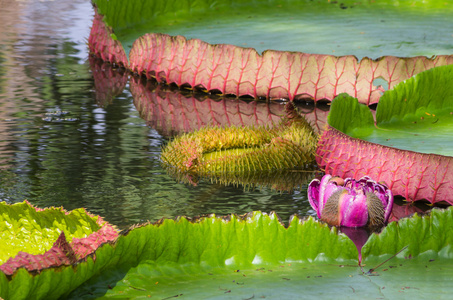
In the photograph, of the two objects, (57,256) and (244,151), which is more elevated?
(57,256)

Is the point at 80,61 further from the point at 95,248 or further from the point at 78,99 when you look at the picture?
the point at 95,248

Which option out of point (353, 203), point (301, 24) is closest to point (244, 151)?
point (353, 203)

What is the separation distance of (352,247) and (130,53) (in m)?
3.65

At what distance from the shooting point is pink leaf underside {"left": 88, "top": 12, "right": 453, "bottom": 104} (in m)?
4.25

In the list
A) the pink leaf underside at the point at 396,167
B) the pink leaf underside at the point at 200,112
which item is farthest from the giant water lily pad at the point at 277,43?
the pink leaf underside at the point at 396,167

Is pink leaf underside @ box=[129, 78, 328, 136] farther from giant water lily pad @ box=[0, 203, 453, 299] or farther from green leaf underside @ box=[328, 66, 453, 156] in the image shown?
giant water lily pad @ box=[0, 203, 453, 299]

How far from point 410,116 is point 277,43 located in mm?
1711

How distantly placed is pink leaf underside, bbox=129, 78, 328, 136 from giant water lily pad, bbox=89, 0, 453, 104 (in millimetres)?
137

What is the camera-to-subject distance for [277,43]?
4.96m

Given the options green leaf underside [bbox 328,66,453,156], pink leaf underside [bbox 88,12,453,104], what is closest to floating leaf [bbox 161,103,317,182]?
green leaf underside [bbox 328,66,453,156]

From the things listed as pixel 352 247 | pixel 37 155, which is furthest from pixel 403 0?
pixel 352 247

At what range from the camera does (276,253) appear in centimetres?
182

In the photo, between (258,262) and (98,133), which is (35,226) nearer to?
(258,262)

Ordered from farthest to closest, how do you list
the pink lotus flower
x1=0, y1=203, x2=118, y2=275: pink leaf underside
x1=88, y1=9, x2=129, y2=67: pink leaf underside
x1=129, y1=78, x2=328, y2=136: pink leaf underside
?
x1=88, y1=9, x2=129, y2=67: pink leaf underside
x1=129, y1=78, x2=328, y2=136: pink leaf underside
the pink lotus flower
x1=0, y1=203, x2=118, y2=275: pink leaf underside
